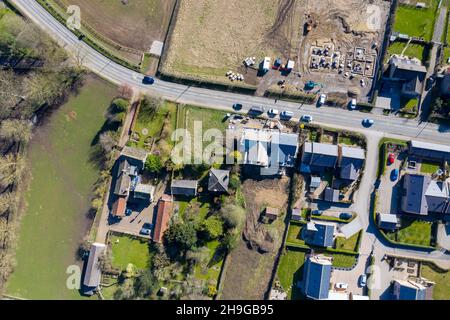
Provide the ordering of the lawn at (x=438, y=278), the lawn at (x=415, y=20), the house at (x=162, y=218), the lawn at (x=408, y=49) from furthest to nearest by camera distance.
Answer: the lawn at (x=438, y=278) → the lawn at (x=408, y=49) → the lawn at (x=415, y=20) → the house at (x=162, y=218)

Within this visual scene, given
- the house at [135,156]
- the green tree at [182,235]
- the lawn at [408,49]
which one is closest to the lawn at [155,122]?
the house at [135,156]

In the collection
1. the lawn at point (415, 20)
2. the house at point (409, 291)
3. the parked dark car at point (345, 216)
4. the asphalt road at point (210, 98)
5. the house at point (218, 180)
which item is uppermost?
the lawn at point (415, 20)

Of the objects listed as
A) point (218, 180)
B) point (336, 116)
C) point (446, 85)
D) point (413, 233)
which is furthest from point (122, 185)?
point (446, 85)

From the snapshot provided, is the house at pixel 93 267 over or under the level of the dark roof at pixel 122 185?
under

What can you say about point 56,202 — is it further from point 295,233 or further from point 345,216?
point 345,216

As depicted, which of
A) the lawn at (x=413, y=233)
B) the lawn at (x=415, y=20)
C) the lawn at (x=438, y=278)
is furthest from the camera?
the lawn at (x=438, y=278)

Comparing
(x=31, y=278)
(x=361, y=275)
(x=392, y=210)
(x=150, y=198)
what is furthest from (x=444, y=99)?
(x=31, y=278)

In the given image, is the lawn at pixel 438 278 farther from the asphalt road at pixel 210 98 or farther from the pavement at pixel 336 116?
the asphalt road at pixel 210 98
